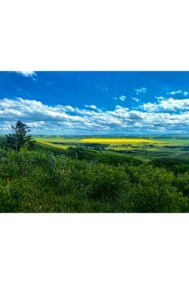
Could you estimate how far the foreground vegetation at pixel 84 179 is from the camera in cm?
715

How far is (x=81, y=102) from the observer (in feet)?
27.1

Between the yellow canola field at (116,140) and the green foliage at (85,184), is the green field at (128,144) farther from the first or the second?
the green foliage at (85,184)

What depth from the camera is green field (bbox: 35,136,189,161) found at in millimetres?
8281

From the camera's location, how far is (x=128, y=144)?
27.7ft

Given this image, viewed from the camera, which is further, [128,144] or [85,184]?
[128,144]

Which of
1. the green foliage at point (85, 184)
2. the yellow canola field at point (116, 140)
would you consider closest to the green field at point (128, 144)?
the yellow canola field at point (116, 140)

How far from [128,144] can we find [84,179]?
134 cm

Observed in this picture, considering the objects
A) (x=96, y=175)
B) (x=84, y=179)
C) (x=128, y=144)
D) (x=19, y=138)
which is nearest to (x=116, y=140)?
(x=128, y=144)

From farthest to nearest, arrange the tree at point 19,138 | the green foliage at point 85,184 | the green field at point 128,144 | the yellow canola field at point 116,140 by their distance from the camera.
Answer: the yellow canola field at point 116,140 → the green field at point 128,144 → the tree at point 19,138 → the green foliage at point 85,184

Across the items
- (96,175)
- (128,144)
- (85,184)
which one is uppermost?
(128,144)

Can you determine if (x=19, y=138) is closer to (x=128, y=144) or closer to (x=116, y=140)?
(x=116, y=140)

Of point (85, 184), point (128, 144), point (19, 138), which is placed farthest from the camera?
point (128, 144)
